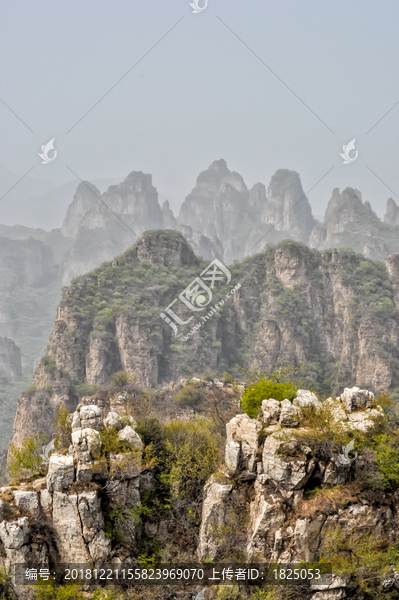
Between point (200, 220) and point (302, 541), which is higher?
point (200, 220)

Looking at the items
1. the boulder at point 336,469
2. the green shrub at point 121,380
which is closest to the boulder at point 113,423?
the boulder at point 336,469

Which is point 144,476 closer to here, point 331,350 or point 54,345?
point 54,345

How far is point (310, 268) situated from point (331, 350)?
11.7 m

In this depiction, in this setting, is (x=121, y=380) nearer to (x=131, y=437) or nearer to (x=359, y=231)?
(x=131, y=437)

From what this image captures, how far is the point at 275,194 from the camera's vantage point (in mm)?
146375

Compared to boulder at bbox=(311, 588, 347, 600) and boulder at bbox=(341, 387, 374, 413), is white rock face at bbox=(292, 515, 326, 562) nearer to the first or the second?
boulder at bbox=(311, 588, 347, 600)

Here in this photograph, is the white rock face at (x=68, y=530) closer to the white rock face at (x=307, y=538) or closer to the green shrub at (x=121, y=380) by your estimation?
the white rock face at (x=307, y=538)

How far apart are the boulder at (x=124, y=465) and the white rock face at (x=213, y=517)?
126 inches

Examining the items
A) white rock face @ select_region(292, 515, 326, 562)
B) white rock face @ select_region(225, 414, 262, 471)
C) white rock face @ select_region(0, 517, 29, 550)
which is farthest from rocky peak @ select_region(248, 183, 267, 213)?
white rock face @ select_region(0, 517, 29, 550)

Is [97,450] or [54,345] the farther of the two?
[54,345]

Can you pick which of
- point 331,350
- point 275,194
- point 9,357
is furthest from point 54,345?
point 275,194

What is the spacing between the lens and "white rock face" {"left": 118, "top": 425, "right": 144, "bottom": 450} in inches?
752

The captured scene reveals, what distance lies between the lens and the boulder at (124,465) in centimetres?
1803

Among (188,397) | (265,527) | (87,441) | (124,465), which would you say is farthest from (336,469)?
(188,397)
